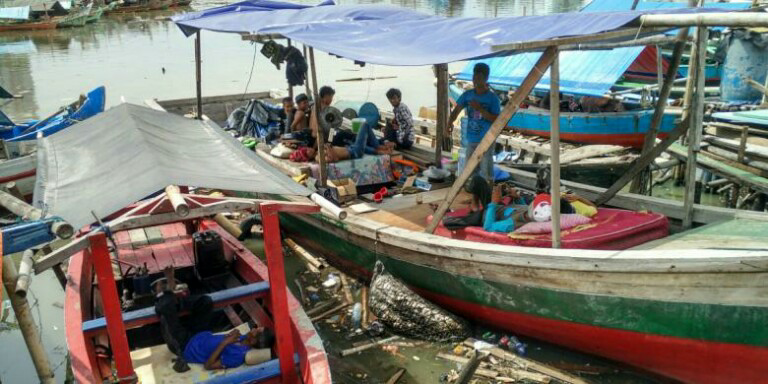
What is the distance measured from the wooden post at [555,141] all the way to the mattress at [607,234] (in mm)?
256

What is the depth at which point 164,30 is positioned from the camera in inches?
1578

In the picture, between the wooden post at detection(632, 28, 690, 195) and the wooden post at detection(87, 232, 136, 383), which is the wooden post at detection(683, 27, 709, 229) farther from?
the wooden post at detection(87, 232, 136, 383)

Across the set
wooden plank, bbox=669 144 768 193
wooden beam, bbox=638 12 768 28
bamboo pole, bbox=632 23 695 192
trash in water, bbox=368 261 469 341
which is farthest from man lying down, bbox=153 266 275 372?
wooden plank, bbox=669 144 768 193

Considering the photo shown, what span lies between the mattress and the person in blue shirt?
56.9 inches

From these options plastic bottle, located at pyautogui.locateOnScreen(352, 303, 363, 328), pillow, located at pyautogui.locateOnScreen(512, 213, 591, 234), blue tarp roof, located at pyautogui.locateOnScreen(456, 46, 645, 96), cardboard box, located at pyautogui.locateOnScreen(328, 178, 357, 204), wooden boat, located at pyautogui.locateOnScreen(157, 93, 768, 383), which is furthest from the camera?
blue tarp roof, located at pyautogui.locateOnScreen(456, 46, 645, 96)

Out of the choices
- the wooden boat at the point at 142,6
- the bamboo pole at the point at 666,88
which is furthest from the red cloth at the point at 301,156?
the wooden boat at the point at 142,6

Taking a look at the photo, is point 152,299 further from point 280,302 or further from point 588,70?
point 588,70

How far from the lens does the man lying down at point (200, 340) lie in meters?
4.73

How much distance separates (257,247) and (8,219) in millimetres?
4342

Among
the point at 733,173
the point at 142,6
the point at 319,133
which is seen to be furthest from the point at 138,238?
the point at 142,6

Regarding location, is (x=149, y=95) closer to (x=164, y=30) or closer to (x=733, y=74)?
(x=733, y=74)

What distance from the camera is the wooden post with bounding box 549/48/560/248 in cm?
498

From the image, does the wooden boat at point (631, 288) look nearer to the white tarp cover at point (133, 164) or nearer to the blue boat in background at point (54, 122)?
the white tarp cover at point (133, 164)

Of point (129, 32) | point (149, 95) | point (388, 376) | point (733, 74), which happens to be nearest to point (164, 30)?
point (129, 32)
